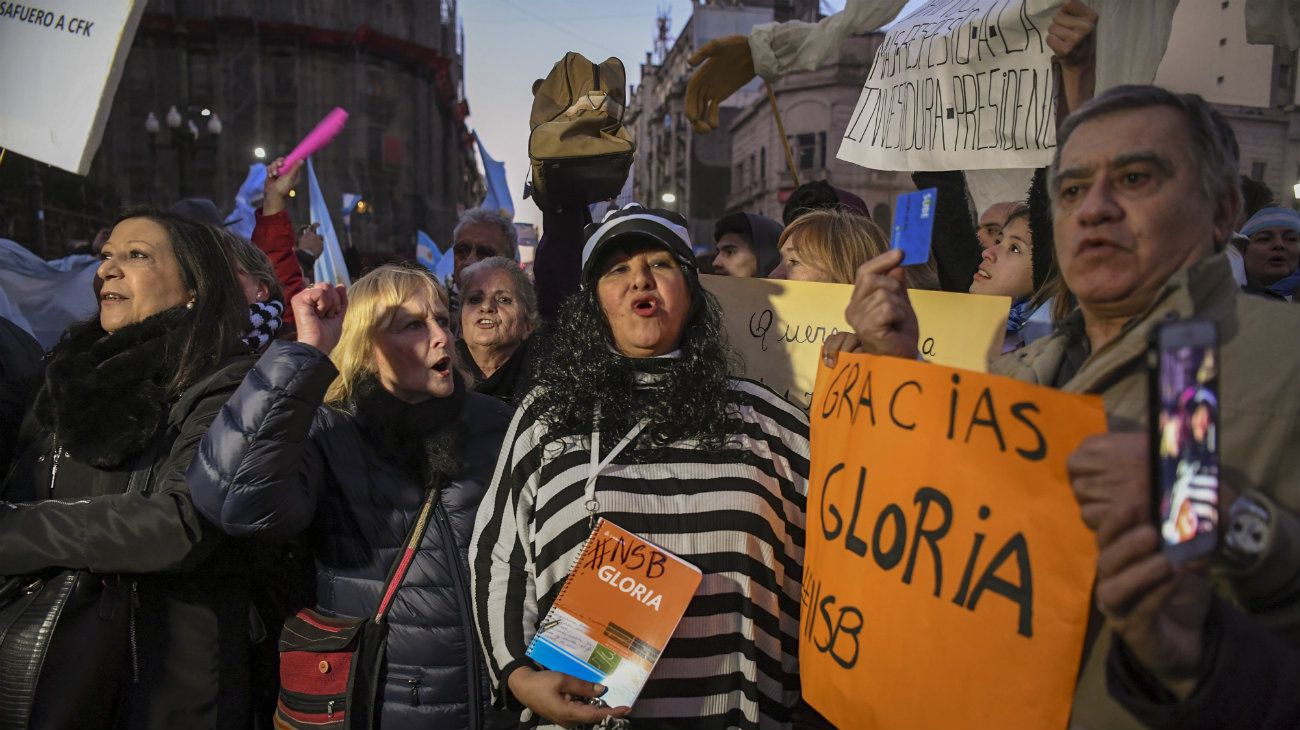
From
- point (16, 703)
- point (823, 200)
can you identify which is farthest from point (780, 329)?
point (16, 703)

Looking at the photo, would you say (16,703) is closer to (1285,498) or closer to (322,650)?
(322,650)

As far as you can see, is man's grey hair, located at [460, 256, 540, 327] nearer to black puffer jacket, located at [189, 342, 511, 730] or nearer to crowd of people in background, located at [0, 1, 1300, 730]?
crowd of people in background, located at [0, 1, 1300, 730]

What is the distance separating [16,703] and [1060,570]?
2515 mm

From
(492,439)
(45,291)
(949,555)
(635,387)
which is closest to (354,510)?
(492,439)

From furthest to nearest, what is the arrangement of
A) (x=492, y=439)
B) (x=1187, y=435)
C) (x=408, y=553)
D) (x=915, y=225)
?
(x=492, y=439) < (x=408, y=553) < (x=915, y=225) < (x=1187, y=435)

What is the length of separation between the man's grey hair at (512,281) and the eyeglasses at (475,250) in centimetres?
114

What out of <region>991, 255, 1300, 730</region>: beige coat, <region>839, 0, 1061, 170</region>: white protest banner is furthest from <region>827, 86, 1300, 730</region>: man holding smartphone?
<region>839, 0, 1061, 170</region>: white protest banner

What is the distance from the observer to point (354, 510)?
257 centimetres

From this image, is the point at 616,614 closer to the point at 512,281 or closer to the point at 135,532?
the point at 135,532

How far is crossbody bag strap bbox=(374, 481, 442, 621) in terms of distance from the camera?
2508 millimetres

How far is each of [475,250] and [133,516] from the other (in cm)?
306

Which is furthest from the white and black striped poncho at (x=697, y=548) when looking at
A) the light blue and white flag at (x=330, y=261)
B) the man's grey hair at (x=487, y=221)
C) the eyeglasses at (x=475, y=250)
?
the light blue and white flag at (x=330, y=261)

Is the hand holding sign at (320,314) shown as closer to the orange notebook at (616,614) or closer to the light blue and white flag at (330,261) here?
the orange notebook at (616,614)

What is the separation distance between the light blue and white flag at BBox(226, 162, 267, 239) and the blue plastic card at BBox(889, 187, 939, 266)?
5.77 meters
